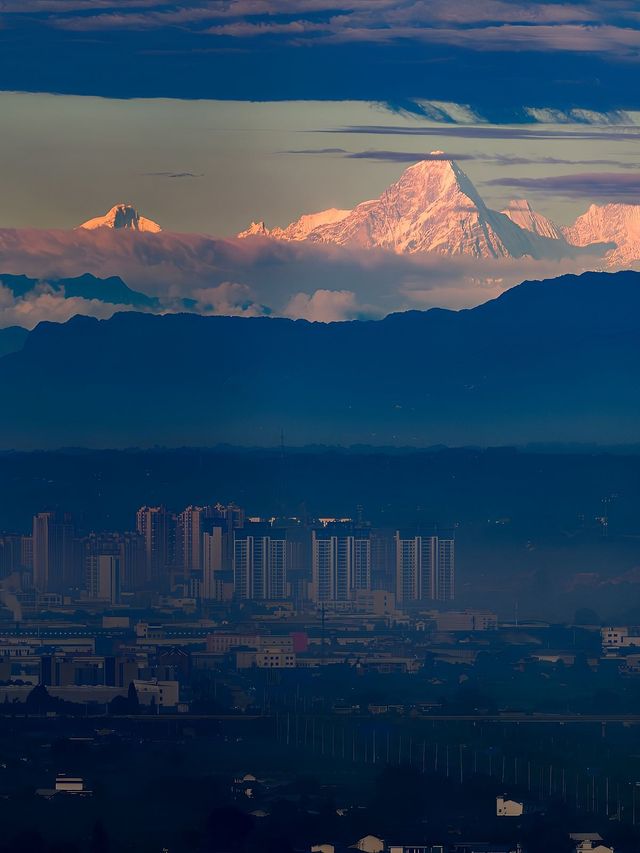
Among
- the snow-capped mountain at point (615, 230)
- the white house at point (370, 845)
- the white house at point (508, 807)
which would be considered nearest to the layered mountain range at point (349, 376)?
the snow-capped mountain at point (615, 230)

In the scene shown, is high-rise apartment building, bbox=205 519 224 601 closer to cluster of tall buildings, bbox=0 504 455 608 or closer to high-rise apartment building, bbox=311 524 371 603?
cluster of tall buildings, bbox=0 504 455 608

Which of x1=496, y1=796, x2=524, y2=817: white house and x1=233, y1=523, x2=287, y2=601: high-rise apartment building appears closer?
x1=496, y1=796, x2=524, y2=817: white house

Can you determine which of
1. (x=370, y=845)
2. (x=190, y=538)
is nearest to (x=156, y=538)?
(x=190, y=538)

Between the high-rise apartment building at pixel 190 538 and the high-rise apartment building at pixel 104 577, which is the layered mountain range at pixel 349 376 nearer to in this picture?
the high-rise apartment building at pixel 190 538

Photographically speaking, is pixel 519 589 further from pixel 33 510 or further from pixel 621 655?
pixel 33 510

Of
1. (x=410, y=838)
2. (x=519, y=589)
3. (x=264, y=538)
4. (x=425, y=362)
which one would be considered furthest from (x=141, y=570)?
(x=410, y=838)

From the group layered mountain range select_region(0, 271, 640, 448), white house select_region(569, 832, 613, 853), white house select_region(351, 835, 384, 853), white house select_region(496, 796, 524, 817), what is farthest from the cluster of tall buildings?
white house select_region(351, 835, 384, 853)
